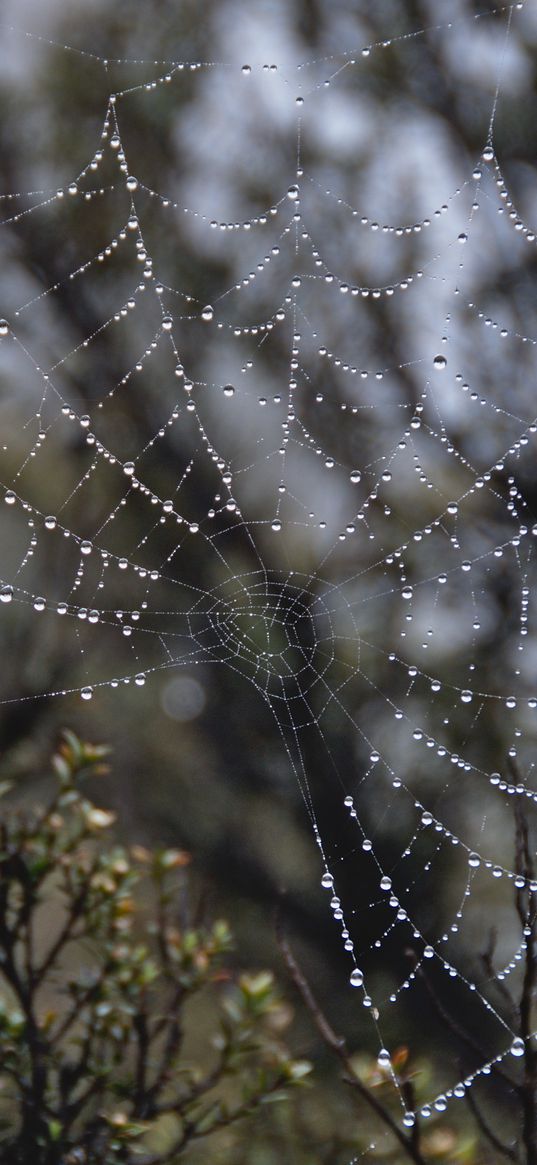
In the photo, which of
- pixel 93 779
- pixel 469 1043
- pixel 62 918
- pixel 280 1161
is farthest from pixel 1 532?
pixel 469 1043

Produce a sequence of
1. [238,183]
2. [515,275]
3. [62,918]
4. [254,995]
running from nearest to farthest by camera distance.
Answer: [254,995] < [515,275] < [238,183] < [62,918]

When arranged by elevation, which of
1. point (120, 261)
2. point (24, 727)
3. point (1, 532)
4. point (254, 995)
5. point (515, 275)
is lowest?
point (254, 995)

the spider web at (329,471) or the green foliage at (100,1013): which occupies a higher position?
the spider web at (329,471)

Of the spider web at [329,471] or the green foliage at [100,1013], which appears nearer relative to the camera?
the green foliage at [100,1013]

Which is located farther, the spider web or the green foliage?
the spider web

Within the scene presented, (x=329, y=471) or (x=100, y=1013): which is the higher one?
(x=329, y=471)

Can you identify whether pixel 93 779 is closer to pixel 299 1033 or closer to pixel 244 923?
pixel 244 923

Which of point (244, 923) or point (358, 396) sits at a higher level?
point (358, 396)

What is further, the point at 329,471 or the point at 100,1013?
the point at 329,471
